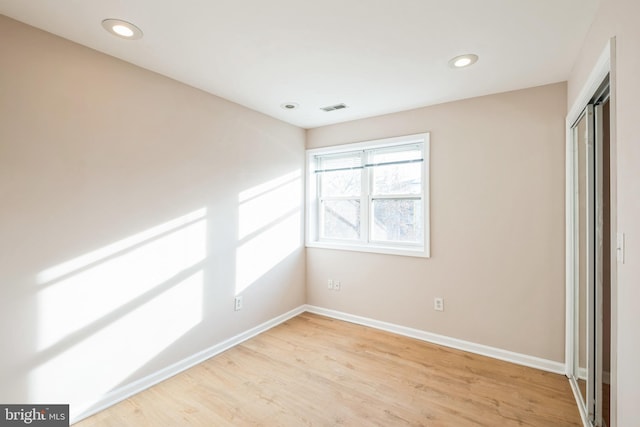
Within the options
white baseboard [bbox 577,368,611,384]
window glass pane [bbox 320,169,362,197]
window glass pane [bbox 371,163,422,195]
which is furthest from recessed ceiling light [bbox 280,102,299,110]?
white baseboard [bbox 577,368,611,384]

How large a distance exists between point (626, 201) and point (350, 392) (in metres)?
2.06

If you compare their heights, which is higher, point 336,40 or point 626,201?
point 336,40

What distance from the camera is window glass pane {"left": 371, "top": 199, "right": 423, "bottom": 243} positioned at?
3.38 metres

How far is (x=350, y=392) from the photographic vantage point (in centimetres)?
229

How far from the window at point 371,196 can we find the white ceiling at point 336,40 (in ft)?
2.78

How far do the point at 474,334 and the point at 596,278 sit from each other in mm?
1360

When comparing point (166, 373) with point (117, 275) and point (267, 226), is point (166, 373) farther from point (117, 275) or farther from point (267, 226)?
point (267, 226)


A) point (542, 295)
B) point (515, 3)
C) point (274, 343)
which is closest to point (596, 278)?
point (542, 295)

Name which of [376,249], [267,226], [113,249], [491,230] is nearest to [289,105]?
[267,226]

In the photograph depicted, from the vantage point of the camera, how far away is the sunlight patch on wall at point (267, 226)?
318cm

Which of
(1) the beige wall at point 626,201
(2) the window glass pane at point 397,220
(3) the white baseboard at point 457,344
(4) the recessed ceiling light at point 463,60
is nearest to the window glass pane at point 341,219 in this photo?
(2) the window glass pane at point 397,220

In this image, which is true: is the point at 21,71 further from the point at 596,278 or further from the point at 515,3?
the point at 596,278

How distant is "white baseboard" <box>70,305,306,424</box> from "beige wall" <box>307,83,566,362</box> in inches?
56.9

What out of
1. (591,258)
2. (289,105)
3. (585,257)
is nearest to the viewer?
(591,258)
